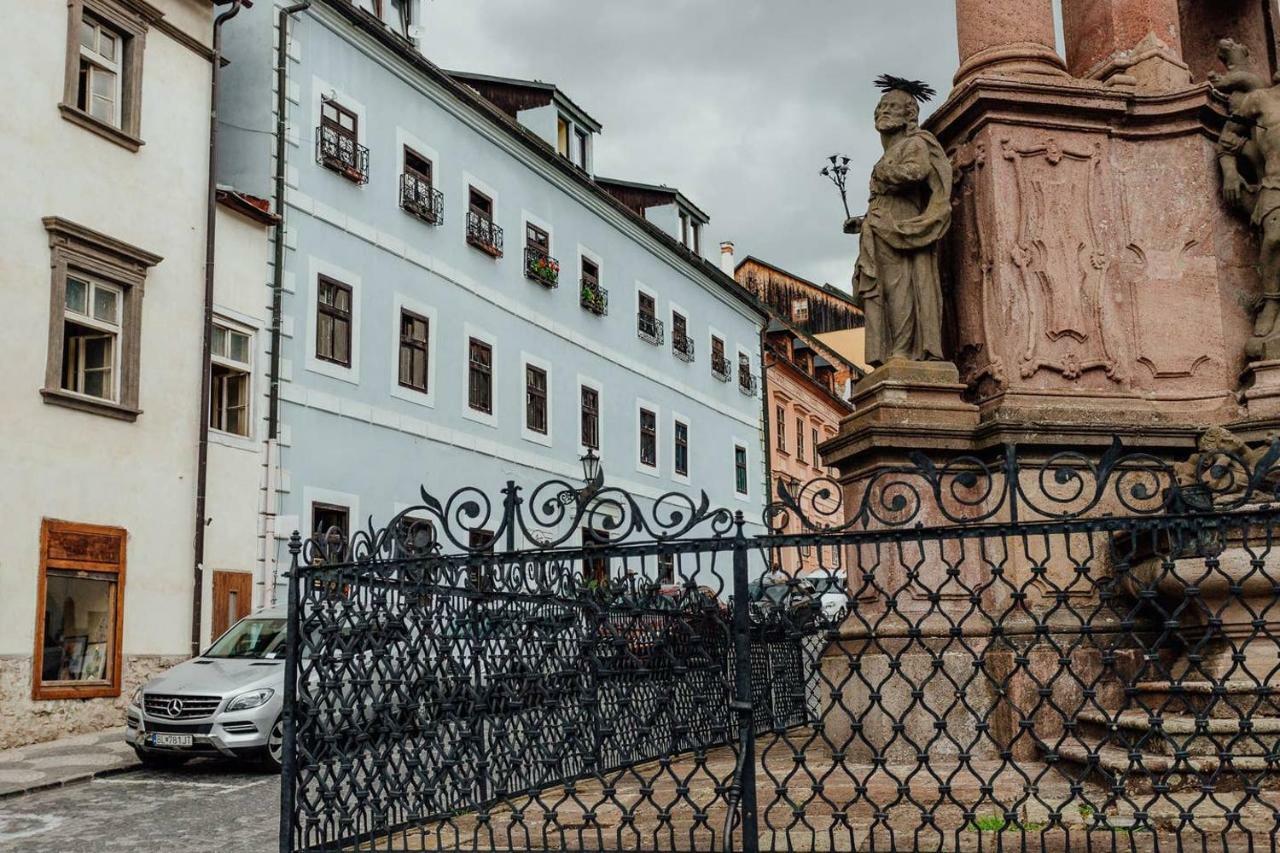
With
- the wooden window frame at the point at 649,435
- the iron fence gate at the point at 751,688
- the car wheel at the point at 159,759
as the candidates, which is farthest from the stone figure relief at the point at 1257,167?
→ the wooden window frame at the point at 649,435

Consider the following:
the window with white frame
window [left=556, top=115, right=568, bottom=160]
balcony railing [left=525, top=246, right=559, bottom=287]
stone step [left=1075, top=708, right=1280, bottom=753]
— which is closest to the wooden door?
the window with white frame

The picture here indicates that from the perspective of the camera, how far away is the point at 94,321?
15.9 meters

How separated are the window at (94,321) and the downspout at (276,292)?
9.04ft

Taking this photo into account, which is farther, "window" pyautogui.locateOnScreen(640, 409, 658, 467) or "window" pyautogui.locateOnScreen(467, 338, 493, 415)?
"window" pyautogui.locateOnScreen(640, 409, 658, 467)

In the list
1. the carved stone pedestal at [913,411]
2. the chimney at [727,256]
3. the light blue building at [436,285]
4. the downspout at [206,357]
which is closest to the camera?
the carved stone pedestal at [913,411]

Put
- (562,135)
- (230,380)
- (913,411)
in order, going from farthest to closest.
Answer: (562,135) < (230,380) < (913,411)

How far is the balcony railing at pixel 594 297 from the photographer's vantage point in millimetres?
29156

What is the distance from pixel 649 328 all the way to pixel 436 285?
385 inches

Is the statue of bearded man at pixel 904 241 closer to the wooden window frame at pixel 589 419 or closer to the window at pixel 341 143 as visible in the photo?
the window at pixel 341 143

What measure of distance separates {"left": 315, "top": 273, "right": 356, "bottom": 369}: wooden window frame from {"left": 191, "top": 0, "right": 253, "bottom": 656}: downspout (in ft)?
8.33

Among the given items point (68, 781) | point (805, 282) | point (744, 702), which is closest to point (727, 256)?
point (805, 282)

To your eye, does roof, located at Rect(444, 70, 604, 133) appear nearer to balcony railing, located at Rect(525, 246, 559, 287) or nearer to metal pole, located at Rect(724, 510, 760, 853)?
balcony railing, located at Rect(525, 246, 559, 287)

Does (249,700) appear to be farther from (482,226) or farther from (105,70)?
(482,226)

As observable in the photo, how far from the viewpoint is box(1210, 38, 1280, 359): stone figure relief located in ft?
26.1
